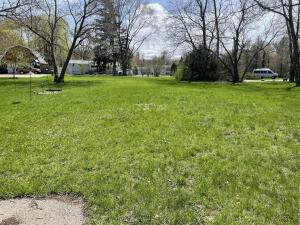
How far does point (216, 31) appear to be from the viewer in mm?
21828

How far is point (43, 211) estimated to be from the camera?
2199mm

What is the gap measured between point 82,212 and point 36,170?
126cm

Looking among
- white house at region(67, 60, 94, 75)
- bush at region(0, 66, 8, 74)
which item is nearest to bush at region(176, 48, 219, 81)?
white house at region(67, 60, 94, 75)

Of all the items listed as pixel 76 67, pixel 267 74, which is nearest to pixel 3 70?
pixel 76 67

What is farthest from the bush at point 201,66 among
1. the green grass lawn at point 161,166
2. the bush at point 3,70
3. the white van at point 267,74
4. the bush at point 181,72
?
the bush at point 3,70

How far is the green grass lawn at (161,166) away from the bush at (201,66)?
60.2 feet

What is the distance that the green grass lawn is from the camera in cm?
220

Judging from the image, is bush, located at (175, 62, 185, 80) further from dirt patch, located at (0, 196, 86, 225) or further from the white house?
the white house

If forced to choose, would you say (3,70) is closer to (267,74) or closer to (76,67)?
(76,67)

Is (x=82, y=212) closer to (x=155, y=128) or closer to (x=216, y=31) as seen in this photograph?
(x=155, y=128)

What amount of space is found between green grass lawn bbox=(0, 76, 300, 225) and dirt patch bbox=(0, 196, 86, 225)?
109 mm

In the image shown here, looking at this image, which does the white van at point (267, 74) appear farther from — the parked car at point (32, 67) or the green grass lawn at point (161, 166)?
the green grass lawn at point (161, 166)

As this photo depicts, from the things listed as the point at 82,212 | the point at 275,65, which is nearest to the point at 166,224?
the point at 82,212

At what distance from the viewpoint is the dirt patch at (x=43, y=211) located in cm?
204
